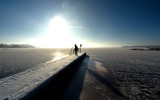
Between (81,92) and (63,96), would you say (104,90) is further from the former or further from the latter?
(63,96)

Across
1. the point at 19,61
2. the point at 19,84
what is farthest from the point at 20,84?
the point at 19,61

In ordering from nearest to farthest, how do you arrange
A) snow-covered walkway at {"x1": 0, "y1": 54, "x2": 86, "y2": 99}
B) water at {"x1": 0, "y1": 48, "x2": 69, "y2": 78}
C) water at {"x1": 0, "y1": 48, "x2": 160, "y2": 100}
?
1. snow-covered walkway at {"x1": 0, "y1": 54, "x2": 86, "y2": 99}
2. water at {"x1": 0, "y1": 48, "x2": 160, "y2": 100}
3. water at {"x1": 0, "y1": 48, "x2": 69, "y2": 78}

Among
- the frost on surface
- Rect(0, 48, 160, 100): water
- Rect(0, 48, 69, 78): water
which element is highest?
the frost on surface

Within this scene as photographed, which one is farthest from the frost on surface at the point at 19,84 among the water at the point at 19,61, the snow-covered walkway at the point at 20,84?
the water at the point at 19,61

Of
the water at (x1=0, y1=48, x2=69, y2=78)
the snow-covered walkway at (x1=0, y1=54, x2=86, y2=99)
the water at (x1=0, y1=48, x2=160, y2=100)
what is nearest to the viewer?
the snow-covered walkway at (x1=0, y1=54, x2=86, y2=99)

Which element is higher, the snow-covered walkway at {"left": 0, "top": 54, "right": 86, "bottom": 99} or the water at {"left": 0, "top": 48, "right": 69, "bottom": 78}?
the snow-covered walkway at {"left": 0, "top": 54, "right": 86, "bottom": 99}

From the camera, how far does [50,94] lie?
357 cm

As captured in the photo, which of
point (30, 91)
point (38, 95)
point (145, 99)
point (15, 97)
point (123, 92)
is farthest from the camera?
point (123, 92)

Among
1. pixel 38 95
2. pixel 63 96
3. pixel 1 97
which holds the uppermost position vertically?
pixel 1 97

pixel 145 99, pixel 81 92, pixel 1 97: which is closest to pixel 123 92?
pixel 145 99

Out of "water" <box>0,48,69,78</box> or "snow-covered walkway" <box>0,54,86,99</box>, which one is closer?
"snow-covered walkway" <box>0,54,86,99</box>

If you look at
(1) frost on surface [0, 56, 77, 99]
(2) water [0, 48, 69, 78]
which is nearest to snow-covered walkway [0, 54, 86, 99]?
(1) frost on surface [0, 56, 77, 99]

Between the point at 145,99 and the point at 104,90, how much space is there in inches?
67.4

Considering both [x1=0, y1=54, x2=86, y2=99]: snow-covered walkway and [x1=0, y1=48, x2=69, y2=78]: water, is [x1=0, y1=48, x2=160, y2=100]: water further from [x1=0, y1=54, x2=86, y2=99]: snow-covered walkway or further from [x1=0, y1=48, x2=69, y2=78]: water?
[x1=0, y1=54, x2=86, y2=99]: snow-covered walkway
